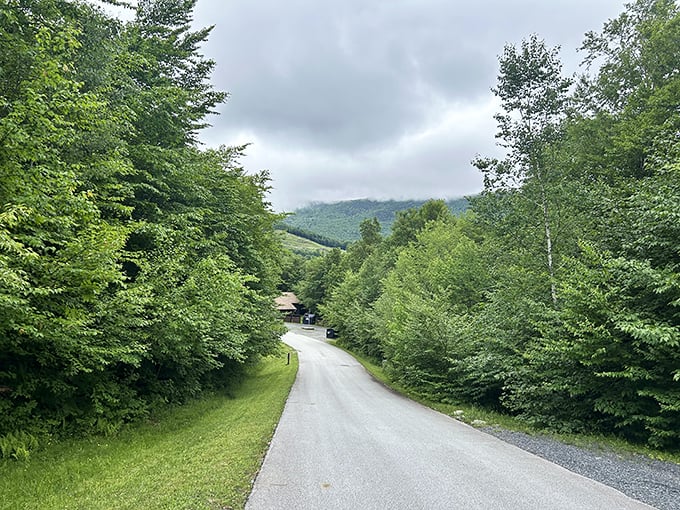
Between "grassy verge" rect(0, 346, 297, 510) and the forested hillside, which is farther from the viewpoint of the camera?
the forested hillside

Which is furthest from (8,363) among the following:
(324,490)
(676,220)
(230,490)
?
(676,220)

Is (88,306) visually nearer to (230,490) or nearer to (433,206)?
(230,490)

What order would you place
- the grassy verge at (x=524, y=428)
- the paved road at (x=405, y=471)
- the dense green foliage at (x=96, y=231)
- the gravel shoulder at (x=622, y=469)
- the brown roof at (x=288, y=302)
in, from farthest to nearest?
1. the brown roof at (x=288, y=302)
2. the grassy verge at (x=524, y=428)
3. the dense green foliage at (x=96, y=231)
4. the gravel shoulder at (x=622, y=469)
5. the paved road at (x=405, y=471)

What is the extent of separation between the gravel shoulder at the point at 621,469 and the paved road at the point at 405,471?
0.92 feet

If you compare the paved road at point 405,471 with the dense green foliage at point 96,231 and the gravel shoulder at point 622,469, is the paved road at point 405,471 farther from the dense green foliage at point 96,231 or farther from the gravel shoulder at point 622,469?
the dense green foliage at point 96,231

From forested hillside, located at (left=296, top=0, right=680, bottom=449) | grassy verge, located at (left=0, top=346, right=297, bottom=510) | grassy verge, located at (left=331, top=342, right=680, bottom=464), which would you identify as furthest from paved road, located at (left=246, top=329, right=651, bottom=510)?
forested hillside, located at (left=296, top=0, right=680, bottom=449)

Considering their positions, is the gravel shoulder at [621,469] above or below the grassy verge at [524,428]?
above

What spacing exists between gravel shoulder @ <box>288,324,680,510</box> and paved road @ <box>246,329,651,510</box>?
28cm

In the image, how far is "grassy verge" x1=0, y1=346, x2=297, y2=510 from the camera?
15.6ft

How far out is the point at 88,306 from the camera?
23.3ft

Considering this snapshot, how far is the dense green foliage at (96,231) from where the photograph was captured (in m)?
5.95

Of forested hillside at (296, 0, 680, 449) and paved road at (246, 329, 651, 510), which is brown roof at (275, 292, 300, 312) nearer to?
forested hillside at (296, 0, 680, 449)

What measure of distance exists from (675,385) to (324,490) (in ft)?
23.5

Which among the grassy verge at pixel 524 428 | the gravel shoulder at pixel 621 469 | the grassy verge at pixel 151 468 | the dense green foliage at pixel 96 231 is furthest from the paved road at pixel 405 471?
the dense green foliage at pixel 96 231
